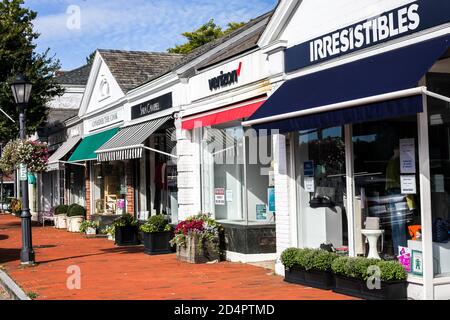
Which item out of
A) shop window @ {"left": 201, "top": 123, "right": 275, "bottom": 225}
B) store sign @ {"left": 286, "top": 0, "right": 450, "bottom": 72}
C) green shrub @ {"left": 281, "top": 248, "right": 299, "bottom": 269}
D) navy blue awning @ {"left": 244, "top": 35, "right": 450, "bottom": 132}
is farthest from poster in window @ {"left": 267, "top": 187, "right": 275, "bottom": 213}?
store sign @ {"left": 286, "top": 0, "right": 450, "bottom": 72}

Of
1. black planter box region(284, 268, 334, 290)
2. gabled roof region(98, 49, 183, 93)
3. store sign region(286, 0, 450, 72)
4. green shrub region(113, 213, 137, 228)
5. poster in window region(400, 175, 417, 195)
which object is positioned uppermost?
gabled roof region(98, 49, 183, 93)

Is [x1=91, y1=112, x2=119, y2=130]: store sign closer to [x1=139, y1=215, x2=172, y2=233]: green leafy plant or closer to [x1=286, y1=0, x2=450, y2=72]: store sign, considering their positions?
[x1=139, y1=215, x2=172, y2=233]: green leafy plant

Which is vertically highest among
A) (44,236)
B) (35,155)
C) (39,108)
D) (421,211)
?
(39,108)

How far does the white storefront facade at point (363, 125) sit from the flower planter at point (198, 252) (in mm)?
2279

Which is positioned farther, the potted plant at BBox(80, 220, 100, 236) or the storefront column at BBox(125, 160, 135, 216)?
the potted plant at BBox(80, 220, 100, 236)

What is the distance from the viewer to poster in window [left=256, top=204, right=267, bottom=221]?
41.4ft

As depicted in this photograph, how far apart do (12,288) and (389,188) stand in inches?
248

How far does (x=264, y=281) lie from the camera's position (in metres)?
9.87

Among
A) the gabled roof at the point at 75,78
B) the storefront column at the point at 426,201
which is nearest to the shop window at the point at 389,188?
the storefront column at the point at 426,201

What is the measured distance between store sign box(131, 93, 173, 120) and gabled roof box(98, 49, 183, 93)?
1.11m

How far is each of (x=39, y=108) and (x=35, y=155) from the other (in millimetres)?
11476

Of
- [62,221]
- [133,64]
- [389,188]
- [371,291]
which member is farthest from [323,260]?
[62,221]

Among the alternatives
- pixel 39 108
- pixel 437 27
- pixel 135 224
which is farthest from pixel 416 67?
pixel 39 108

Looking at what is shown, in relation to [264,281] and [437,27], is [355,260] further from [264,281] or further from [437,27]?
[437,27]
